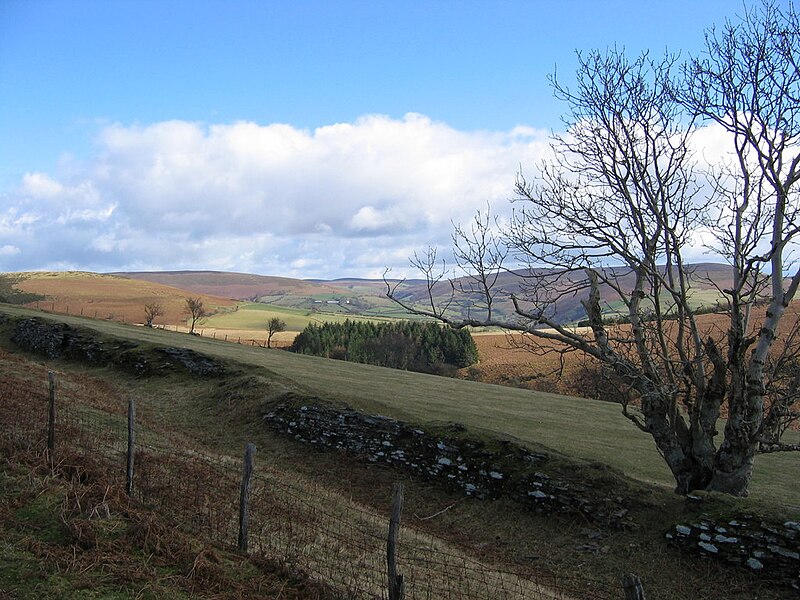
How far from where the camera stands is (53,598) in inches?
252

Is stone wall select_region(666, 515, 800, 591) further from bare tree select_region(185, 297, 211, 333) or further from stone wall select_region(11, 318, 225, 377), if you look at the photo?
bare tree select_region(185, 297, 211, 333)

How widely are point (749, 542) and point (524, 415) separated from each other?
19182 millimetres

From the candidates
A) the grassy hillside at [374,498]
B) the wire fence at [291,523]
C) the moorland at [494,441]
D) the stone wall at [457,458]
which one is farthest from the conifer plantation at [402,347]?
the wire fence at [291,523]

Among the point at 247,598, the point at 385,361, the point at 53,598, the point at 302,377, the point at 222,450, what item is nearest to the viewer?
the point at 53,598

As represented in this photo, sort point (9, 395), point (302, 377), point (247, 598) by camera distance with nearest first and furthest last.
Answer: point (247, 598), point (9, 395), point (302, 377)

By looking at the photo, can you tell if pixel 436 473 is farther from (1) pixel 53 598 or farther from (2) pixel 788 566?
(1) pixel 53 598

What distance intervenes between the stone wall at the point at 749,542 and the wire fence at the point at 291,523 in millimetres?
2243

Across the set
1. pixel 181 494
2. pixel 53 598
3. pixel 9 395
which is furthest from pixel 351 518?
pixel 9 395

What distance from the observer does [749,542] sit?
11258mm

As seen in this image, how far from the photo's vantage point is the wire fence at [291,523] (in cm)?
887

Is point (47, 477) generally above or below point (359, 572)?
above

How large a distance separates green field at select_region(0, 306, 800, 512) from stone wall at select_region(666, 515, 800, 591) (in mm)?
904

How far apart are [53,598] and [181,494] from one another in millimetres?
4074

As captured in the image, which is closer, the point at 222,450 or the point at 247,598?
the point at 247,598
